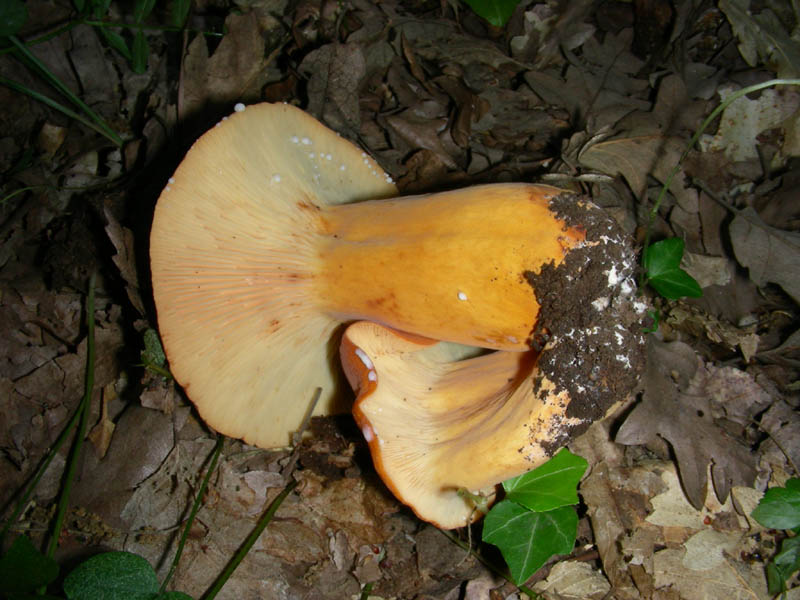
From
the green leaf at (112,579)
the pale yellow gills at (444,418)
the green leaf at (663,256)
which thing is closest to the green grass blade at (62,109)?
the pale yellow gills at (444,418)

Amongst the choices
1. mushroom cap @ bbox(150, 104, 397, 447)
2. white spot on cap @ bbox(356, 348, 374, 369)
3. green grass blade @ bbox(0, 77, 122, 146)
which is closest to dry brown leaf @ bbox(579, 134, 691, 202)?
mushroom cap @ bbox(150, 104, 397, 447)

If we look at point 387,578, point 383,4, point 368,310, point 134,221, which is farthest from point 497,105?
point 387,578

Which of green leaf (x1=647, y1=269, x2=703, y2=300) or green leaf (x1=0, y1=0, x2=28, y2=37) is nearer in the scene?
green leaf (x1=0, y1=0, x2=28, y2=37)

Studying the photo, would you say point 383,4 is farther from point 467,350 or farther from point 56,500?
point 56,500

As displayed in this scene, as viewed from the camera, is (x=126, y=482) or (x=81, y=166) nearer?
(x=126, y=482)

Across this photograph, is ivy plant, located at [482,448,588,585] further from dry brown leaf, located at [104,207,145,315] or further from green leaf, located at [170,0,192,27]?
green leaf, located at [170,0,192,27]
